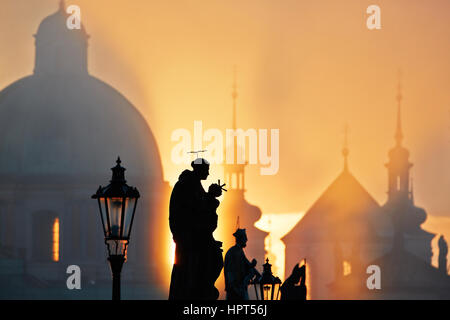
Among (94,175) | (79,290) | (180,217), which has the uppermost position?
(94,175)

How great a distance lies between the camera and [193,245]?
772 inches

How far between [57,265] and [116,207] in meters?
110

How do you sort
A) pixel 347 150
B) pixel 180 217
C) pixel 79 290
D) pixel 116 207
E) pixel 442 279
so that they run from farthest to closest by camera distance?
pixel 347 150
pixel 442 279
pixel 79 290
pixel 116 207
pixel 180 217

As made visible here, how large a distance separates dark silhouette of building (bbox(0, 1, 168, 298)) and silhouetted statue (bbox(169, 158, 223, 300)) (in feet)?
353

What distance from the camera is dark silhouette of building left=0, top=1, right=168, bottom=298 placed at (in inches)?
5118

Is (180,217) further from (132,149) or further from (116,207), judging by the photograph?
(132,149)

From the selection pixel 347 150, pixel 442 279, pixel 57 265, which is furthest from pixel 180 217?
pixel 347 150

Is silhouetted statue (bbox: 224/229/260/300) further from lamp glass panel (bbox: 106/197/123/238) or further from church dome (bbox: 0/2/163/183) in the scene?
church dome (bbox: 0/2/163/183)

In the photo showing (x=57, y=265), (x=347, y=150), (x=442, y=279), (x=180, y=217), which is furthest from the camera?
(x=347, y=150)

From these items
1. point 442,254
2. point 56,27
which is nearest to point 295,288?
point 56,27

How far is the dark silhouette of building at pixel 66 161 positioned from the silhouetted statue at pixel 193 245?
108 m

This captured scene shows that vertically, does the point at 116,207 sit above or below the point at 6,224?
below

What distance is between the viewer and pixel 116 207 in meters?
21.9

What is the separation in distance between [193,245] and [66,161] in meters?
115
